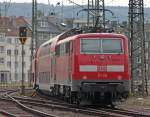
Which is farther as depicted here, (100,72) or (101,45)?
(101,45)

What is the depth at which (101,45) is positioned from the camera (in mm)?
25391

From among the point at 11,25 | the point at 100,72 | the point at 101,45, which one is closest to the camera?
the point at 100,72

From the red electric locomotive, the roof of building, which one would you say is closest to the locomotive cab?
the red electric locomotive

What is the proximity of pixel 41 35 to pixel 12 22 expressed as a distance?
7.49 meters

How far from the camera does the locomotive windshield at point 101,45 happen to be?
995 inches

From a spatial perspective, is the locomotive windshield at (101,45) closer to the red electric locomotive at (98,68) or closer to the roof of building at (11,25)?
the red electric locomotive at (98,68)

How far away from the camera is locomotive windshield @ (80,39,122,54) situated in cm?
2527

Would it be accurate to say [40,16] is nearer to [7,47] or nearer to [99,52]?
[7,47]

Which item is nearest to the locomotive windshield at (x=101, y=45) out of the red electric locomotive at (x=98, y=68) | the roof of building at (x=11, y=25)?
the red electric locomotive at (x=98, y=68)

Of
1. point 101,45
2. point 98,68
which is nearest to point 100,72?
point 98,68

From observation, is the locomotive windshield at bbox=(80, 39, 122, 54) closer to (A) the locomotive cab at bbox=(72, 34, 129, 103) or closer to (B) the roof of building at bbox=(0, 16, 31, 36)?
(A) the locomotive cab at bbox=(72, 34, 129, 103)

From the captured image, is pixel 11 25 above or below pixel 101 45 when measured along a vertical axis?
above

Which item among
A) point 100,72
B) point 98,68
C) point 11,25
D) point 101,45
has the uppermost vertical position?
point 11,25

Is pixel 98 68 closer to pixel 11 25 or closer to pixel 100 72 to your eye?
pixel 100 72
